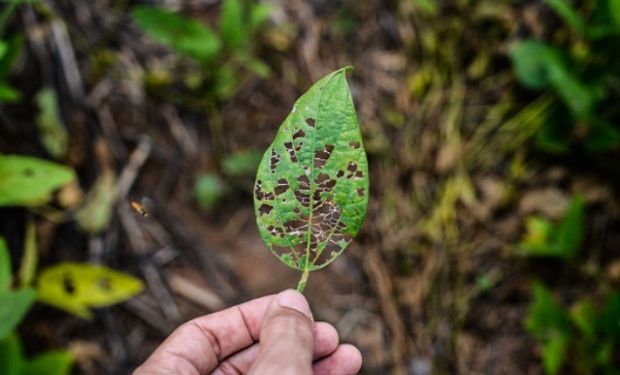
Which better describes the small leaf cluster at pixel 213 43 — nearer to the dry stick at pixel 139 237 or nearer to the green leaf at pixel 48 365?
the dry stick at pixel 139 237

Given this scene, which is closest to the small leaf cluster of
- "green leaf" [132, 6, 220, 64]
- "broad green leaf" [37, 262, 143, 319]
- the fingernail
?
"green leaf" [132, 6, 220, 64]

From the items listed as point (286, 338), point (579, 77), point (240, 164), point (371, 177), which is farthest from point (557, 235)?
point (286, 338)

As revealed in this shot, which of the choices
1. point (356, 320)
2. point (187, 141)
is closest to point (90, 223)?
point (187, 141)

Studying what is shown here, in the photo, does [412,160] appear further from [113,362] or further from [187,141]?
[113,362]

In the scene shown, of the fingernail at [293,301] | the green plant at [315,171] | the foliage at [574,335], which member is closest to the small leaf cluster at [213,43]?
the green plant at [315,171]

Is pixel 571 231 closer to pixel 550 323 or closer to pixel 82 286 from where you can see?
pixel 550 323

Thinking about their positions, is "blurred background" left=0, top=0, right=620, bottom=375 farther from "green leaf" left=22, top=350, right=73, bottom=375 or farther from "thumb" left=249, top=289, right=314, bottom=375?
"thumb" left=249, top=289, right=314, bottom=375
